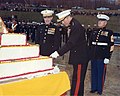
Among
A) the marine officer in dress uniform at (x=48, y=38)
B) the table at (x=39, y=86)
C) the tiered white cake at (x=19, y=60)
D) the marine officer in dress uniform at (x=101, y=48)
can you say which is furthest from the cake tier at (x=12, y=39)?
the marine officer in dress uniform at (x=101, y=48)

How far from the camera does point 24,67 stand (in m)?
2.32

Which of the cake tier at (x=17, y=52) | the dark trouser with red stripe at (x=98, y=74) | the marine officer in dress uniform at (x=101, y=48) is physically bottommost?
the dark trouser with red stripe at (x=98, y=74)

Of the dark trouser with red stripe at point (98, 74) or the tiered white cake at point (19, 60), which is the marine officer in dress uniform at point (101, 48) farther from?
the tiered white cake at point (19, 60)

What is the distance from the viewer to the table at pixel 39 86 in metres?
2.08

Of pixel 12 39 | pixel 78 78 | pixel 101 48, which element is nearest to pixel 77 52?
pixel 78 78

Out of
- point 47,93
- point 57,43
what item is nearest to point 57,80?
point 47,93

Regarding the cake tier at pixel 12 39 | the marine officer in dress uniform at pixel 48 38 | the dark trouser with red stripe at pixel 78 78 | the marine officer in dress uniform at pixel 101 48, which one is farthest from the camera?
the marine officer in dress uniform at pixel 101 48

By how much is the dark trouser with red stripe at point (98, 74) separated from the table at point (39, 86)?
7.21ft

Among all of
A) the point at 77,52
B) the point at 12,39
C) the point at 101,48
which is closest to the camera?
the point at 12,39

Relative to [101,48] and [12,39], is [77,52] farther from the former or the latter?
[12,39]

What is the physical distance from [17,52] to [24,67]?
0.13 m

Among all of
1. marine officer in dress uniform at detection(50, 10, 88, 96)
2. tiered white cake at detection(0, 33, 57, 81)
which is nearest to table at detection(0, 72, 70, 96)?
tiered white cake at detection(0, 33, 57, 81)

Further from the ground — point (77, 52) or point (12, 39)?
point (12, 39)

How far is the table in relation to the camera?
208 centimetres
